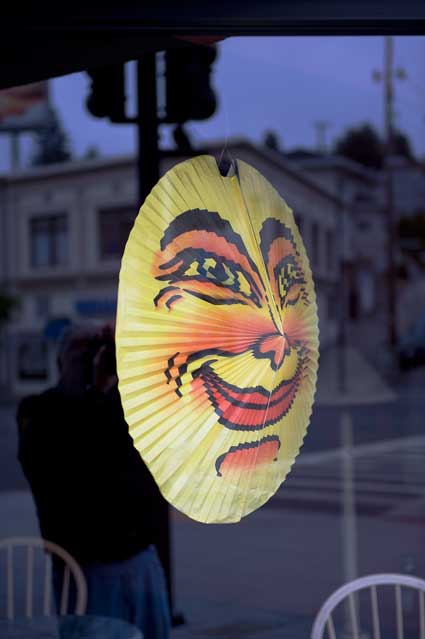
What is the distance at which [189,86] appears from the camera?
4.10 meters

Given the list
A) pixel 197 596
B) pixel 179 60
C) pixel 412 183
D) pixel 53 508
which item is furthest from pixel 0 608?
pixel 412 183

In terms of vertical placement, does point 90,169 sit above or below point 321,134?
above

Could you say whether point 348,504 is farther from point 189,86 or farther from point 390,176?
point 189,86

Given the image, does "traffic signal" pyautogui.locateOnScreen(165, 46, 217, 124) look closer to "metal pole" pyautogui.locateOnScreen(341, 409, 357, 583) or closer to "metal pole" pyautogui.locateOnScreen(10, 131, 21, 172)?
"metal pole" pyautogui.locateOnScreen(10, 131, 21, 172)

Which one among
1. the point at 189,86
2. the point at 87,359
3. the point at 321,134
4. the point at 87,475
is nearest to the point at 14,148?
the point at 189,86

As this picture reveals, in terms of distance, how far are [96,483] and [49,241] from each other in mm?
4426

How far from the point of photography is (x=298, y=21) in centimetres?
219

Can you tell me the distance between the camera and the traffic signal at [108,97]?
402 centimetres

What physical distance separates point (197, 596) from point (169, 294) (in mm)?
3519

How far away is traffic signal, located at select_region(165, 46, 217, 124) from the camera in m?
Result: 3.92

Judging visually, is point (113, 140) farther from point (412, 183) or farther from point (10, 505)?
point (10, 505)

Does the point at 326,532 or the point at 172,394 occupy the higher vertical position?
the point at 172,394

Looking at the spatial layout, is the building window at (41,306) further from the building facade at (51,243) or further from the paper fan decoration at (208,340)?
the paper fan decoration at (208,340)

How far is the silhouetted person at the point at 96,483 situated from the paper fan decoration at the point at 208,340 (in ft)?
2.28
